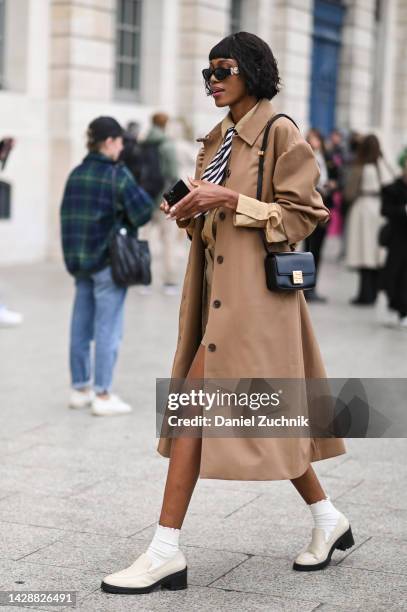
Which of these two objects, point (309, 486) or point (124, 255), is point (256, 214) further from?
point (124, 255)

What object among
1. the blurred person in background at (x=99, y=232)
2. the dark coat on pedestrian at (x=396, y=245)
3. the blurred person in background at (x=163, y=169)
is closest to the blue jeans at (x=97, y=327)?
the blurred person in background at (x=99, y=232)

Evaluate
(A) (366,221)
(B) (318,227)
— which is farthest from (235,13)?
(B) (318,227)

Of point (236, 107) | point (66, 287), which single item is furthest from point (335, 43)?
point (236, 107)

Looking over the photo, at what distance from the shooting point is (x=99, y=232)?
6984mm

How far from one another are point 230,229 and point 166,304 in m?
7.79

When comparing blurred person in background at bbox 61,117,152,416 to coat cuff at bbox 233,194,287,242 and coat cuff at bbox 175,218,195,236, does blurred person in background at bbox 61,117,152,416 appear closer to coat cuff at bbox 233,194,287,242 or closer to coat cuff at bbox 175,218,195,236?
coat cuff at bbox 175,218,195,236

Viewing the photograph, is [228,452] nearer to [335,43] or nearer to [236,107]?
[236,107]

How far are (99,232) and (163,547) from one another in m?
3.12

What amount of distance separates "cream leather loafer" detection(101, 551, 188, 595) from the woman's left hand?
119 cm

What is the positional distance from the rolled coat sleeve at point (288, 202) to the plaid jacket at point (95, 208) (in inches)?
112

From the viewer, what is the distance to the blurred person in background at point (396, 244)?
1073 cm

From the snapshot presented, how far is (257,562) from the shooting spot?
176 inches

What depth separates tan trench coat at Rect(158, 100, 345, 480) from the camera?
4.09m

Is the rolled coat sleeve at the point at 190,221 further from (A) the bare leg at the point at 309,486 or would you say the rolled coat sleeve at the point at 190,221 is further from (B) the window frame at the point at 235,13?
(B) the window frame at the point at 235,13
